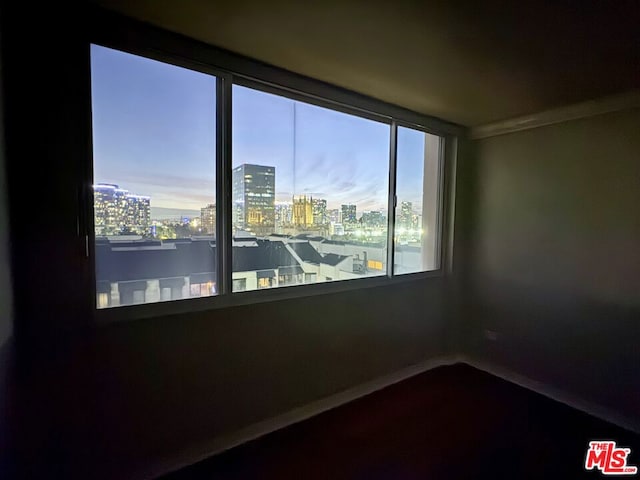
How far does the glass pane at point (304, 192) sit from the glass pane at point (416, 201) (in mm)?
200

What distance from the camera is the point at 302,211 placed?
7.68 feet

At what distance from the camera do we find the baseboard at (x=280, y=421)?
6.11ft

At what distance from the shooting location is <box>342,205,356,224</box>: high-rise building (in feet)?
8.52

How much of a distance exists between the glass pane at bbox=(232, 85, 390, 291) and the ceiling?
317mm

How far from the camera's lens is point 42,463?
1485 millimetres

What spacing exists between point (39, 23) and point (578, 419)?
391cm

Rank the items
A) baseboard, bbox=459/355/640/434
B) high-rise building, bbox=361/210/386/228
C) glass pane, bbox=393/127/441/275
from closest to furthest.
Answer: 1. baseboard, bbox=459/355/640/434
2. high-rise building, bbox=361/210/386/228
3. glass pane, bbox=393/127/441/275

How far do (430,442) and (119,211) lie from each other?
7.48ft

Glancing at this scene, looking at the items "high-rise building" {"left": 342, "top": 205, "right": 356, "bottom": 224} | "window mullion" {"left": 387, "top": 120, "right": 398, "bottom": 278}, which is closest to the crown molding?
"window mullion" {"left": 387, "top": 120, "right": 398, "bottom": 278}

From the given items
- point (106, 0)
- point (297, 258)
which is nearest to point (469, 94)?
point (297, 258)

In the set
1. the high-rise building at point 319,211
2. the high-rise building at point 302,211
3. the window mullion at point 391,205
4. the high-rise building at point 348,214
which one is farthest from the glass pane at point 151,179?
the window mullion at point 391,205

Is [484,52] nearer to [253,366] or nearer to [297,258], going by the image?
[297,258]

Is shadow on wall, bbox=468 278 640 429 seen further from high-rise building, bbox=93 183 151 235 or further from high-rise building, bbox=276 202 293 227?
high-rise building, bbox=93 183 151 235

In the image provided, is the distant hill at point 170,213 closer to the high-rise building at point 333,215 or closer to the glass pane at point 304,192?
the glass pane at point 304,192
